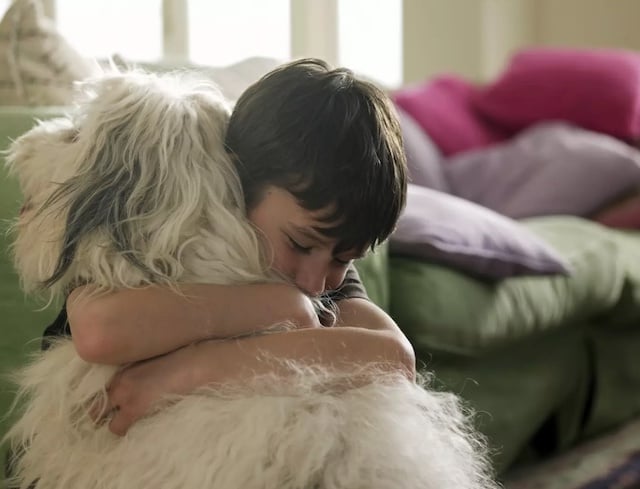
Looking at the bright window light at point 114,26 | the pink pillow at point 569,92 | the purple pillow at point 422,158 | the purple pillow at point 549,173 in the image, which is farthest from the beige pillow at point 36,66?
the pink pillow at point 569,92

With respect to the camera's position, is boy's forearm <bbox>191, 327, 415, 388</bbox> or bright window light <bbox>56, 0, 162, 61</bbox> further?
bright window light <bbox>56, 0, 162, 61</bbox>

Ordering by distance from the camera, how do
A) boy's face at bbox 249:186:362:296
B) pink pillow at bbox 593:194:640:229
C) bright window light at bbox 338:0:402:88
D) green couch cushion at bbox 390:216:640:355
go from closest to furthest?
boy's face at bbox 249:186:362:296 → green couch cushion at bbox 390:216:640:355 → pink pillow at bbox 593:194:640:229 → bright window light at bbox 338:0:402:88

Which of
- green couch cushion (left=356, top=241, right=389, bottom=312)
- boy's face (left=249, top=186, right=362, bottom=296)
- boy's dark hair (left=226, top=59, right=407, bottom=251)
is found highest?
boy's dark hair (left=226, top=59, right=407, bottom=251)

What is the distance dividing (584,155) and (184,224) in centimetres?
163

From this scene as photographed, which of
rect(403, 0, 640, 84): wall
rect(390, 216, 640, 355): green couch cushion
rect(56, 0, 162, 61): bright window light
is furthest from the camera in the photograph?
rect(403, 0, 640, 84): wall

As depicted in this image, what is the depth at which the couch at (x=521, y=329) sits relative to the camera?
120 centimetres

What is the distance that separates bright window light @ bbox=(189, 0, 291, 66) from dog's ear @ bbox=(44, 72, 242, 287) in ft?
5.32

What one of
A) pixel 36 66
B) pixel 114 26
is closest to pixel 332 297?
pixel 36 66

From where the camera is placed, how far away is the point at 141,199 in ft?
2.77

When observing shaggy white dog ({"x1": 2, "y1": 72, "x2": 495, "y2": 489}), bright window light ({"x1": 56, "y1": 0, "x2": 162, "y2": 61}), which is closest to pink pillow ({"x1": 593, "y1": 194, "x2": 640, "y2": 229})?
bright window light ({"x1": 56, "y1": 0, "x2": 162, "y2": 61})

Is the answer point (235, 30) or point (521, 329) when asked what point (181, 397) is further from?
point (235, 30)

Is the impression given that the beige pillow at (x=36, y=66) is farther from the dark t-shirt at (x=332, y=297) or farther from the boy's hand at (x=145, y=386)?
the boy's hand at (x=145, y=386)

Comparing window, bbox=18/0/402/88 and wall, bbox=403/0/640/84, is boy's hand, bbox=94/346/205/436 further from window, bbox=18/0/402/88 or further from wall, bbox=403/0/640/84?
wall, bbox=403/0/640/84

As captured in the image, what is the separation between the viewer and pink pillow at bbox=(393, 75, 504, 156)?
255cm
